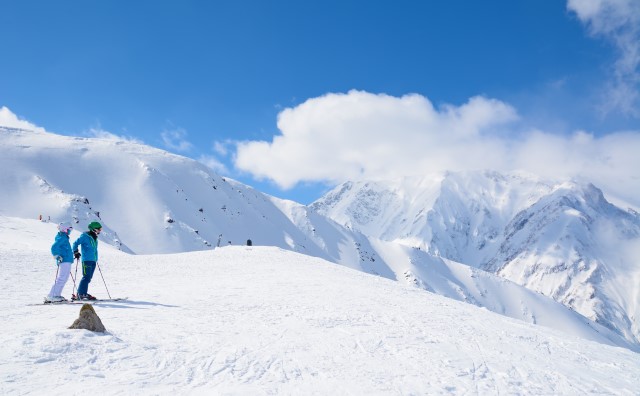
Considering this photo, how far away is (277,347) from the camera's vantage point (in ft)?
33.7

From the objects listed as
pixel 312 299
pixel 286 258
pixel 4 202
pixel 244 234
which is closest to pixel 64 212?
pixel 4 202

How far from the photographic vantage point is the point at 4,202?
89000mm

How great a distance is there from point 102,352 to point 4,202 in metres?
100

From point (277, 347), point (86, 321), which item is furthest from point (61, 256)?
point (277, 347)

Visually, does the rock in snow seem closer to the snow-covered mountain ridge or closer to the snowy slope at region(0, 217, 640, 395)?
the snowy slope at region(0, 217, 640, 395)

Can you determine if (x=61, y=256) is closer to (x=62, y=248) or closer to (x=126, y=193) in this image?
(x=62, y=248)

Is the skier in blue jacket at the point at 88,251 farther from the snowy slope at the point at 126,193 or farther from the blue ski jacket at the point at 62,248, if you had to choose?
the snowy slope at the point at 126,193

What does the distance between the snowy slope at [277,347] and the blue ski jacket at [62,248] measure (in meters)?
1.81

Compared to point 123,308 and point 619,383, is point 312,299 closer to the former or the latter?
point 123,308

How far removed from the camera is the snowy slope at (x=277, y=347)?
779cm

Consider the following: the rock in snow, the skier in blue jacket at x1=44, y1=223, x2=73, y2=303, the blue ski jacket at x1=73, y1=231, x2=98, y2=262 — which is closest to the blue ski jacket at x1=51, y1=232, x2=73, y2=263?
the skier in blue jacket at x1=44, y1=223, x2=73, y2=303

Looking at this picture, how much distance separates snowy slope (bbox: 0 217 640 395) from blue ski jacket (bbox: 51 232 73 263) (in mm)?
1806

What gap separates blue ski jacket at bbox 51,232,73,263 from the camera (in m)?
14.2

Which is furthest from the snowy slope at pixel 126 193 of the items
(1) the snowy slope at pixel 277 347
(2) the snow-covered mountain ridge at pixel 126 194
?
(1) the snowy slope at pixel 277 347
